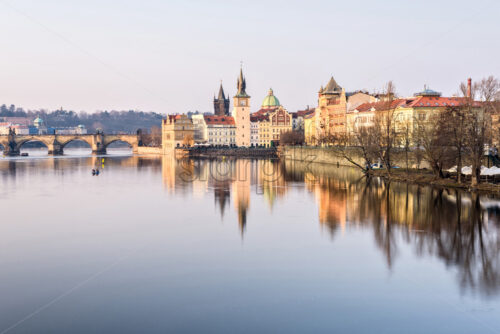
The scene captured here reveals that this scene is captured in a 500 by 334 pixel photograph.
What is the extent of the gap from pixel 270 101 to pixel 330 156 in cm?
9264

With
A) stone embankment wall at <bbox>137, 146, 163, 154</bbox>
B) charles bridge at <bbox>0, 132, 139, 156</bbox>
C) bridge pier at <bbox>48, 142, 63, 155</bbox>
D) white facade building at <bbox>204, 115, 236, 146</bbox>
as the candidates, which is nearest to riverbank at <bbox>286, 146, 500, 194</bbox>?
white facade building at <bbox>204, 115, 236, 146</bbox>

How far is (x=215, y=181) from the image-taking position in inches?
1971

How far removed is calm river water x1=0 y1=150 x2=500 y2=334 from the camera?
13633 millimetres

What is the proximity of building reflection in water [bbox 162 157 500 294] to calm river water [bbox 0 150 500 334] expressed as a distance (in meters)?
0.10

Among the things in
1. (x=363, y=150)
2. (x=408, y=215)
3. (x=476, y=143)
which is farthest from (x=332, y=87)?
(x=408, y=215)

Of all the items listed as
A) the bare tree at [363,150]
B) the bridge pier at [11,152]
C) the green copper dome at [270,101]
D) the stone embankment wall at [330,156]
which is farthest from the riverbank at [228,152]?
the green copper dome at [270,101]

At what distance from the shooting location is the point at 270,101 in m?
164

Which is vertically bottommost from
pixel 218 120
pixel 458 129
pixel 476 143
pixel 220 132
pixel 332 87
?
pixel 476 143

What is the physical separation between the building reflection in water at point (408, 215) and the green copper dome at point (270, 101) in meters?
116

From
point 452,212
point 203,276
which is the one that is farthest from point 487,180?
point 203,276

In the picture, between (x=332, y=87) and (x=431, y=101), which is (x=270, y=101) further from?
(x=431, y=101)

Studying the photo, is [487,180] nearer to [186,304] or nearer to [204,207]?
[204,207]

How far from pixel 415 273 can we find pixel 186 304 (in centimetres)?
787

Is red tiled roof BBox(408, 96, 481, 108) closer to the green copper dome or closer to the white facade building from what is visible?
the white facade building
